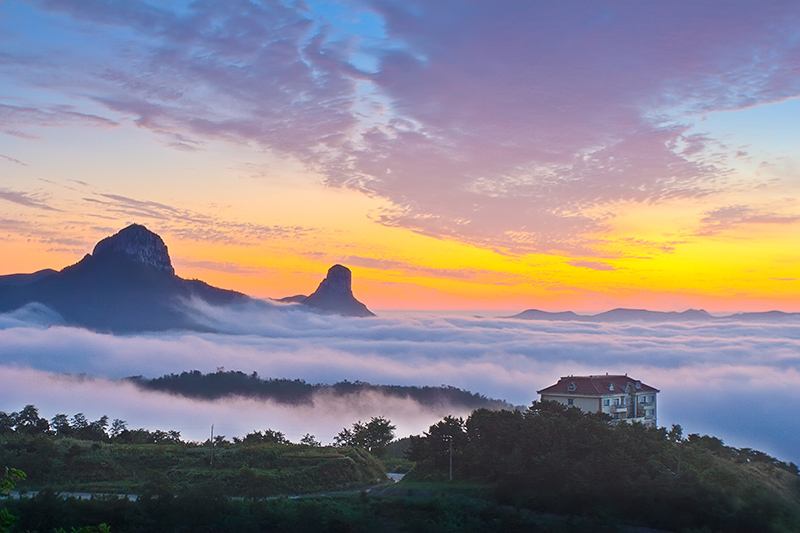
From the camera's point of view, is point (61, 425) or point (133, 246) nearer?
point (61, 425)

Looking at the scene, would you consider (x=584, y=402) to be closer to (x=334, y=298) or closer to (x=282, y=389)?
(x=282, y=389)

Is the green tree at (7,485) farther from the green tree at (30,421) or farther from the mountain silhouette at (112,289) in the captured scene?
the mountain silhouette at (112,289)

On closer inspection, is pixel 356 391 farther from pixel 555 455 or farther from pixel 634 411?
pixel 555 455

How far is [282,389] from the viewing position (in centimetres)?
10012

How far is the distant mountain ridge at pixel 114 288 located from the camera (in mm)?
139750

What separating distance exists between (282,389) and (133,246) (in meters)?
59.7

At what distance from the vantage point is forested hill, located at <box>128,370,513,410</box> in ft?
311

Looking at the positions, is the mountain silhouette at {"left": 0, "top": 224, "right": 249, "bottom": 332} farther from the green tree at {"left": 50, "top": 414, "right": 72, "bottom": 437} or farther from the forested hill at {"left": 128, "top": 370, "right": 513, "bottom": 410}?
the green tree at {"left": 50, "top": 414, "right": 72, "bottom": 437}

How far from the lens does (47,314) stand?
13862cm

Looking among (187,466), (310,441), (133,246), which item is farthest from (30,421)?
(133,246)

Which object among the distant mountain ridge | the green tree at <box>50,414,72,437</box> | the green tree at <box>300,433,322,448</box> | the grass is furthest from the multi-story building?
the distant mountain ridge

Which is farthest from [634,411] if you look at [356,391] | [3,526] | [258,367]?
[258,367]

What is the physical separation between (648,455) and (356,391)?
7792 cm

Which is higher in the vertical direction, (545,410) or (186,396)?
(545,410)
